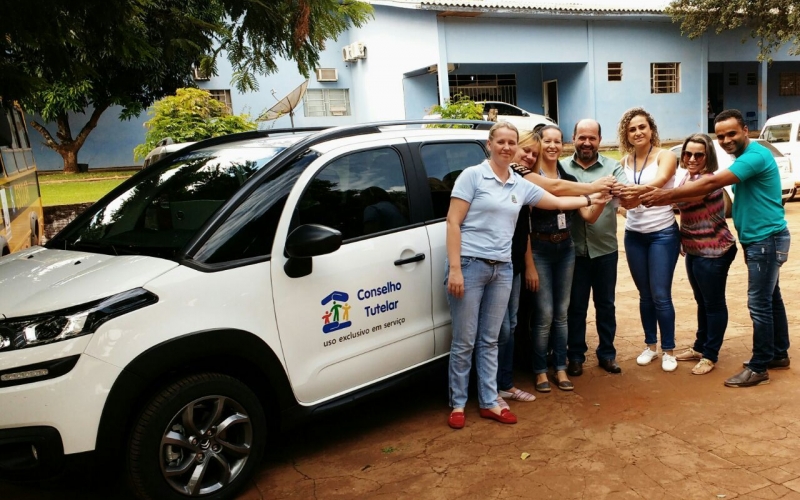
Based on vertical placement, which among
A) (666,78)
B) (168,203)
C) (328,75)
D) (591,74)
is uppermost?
(328,75)

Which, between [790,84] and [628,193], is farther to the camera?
[790,84]

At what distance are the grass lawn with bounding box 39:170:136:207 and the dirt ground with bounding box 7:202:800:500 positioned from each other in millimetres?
9864

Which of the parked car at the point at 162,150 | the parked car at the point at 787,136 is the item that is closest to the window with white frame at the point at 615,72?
the parked car at the point at 787,136

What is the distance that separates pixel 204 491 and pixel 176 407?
19.1 inches

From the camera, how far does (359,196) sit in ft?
11.9

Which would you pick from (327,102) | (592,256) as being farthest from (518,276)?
(327,102)

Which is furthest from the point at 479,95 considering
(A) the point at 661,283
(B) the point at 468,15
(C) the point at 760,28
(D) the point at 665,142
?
(A) the point at 661,283

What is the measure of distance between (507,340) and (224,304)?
1.91 metres

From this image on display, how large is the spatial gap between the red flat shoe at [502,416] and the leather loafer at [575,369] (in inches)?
34.9

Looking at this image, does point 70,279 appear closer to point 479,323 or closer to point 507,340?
point 479,323

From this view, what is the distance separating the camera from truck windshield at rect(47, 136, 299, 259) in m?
3.26

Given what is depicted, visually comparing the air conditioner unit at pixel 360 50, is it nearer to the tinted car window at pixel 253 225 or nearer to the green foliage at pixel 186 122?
the green foliage at pixel 186 122

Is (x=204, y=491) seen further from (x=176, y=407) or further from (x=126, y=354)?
(x=126, y=354)

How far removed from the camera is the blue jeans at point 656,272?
14.6ft
